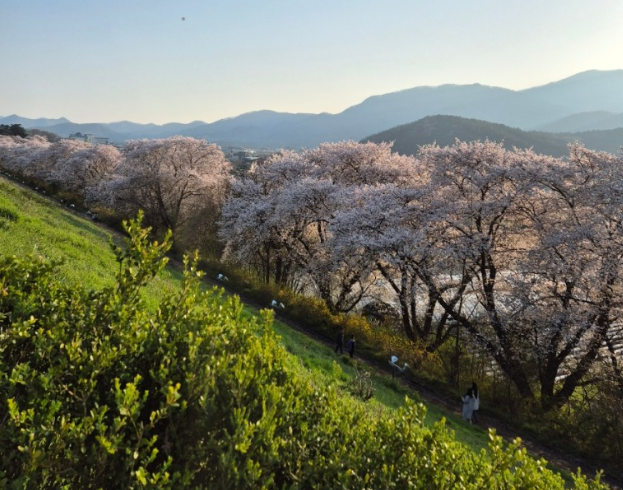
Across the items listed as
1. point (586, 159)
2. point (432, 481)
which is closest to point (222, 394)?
point (432, 481)

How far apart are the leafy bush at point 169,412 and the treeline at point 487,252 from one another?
1731 centimetres

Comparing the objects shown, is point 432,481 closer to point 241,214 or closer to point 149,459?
point 149,459

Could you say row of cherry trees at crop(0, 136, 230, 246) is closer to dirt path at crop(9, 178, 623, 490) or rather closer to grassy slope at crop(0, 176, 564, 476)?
dirt path at crop(9, 178, 623, 490)

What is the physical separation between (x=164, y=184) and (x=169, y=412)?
4431 centimetres

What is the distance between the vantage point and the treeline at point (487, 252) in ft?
59.6

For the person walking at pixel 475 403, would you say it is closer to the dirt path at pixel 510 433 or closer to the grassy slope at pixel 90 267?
the dirt path at pixel 510 433

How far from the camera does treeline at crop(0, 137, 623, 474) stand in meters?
18.2

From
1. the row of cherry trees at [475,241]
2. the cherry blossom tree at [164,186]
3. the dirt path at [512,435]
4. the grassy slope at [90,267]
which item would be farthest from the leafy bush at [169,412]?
the cherry blossom tree at [164,186]

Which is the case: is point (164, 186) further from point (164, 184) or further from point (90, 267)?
point (90, 267)

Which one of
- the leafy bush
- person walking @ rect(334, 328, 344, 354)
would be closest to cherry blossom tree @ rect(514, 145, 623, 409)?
person walking @ rect(334, 328, 344, 354)

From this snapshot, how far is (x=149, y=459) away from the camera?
3.06m

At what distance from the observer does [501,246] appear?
23750 mm

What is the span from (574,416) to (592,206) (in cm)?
1044

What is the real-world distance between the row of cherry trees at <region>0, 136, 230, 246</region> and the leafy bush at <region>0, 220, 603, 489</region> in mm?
39022
